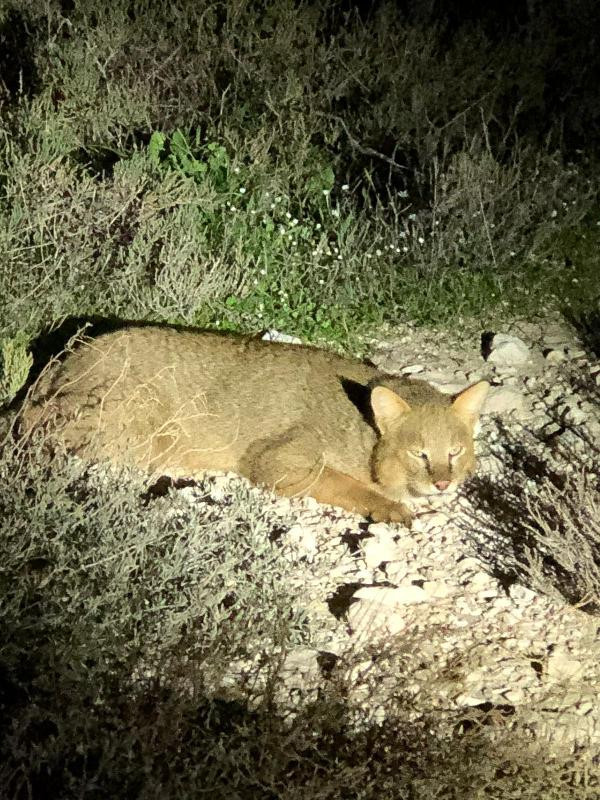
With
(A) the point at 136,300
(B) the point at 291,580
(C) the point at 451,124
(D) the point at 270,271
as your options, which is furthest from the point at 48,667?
(C) the point at 451,124

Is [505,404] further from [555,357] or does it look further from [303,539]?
[303,539]

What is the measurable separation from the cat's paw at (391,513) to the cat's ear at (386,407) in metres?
0.39

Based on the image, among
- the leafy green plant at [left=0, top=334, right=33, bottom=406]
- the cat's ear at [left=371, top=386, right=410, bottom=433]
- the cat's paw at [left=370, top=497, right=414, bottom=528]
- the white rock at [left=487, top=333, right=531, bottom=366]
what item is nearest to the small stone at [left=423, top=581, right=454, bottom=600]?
the cat's paw at [left=370, top=497, right=414, bottom=528]

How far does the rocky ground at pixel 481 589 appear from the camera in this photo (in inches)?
152

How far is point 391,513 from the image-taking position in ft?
16.4

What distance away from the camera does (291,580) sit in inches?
175

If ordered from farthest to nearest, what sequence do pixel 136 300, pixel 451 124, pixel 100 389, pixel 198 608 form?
pixel 451 124 < pixel 136 300 < pixel 100 389 < pixel 198 608

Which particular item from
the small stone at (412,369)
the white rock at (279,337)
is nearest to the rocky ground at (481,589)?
the small stone at (412,369)

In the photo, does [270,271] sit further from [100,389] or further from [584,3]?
[584,3]

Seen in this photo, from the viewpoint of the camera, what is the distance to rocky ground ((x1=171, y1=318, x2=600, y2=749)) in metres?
3.86

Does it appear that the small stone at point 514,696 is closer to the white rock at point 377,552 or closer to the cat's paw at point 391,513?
the white rock at point 377,552

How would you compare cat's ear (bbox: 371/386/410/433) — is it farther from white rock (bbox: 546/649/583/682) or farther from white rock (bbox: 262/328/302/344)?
white rock (bbox: 546/649/583/682)

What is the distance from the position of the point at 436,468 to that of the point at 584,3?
7.10 metres

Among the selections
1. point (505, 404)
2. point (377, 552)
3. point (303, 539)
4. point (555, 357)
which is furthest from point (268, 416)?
point (555, 357)
